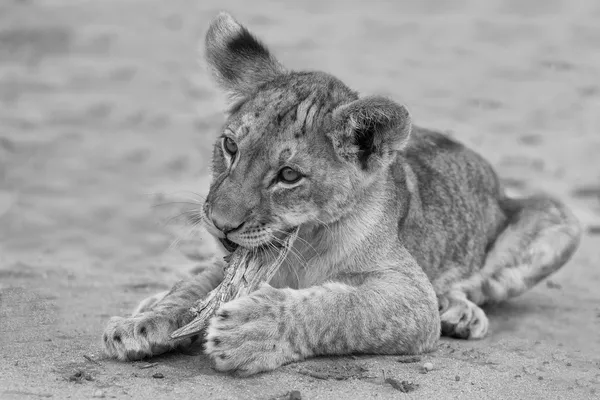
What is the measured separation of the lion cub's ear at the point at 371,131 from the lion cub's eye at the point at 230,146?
488 mm

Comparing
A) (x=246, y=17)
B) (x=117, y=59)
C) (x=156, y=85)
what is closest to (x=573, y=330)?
(x=156, y=85)

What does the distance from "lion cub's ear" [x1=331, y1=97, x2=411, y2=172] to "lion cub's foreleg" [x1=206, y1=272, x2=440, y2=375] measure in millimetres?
630

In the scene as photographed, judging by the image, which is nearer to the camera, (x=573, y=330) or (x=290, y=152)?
(x=290, y=152)

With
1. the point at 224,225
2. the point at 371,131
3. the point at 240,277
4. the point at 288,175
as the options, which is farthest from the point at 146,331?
the point at 371,131

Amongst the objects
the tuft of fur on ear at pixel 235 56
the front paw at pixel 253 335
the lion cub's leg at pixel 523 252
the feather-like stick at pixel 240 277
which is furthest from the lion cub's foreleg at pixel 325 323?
the tuft of fur on ear at pixel 235 56

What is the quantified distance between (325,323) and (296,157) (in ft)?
2.65

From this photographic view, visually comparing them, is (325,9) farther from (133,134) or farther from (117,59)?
(133,134)

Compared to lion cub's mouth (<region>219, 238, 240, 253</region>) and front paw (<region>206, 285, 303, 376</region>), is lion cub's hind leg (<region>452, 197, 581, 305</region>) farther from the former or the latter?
front paw (<region>206, 285, 303, 376</region>)

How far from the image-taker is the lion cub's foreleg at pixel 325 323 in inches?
187

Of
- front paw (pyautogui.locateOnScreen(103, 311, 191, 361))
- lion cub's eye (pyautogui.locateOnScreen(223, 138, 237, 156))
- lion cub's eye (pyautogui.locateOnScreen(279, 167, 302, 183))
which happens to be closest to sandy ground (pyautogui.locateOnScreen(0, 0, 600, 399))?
front paw (pyautogui.locateOnScreen(103, 311, 191, 361))

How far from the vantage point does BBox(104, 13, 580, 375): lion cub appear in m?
4.95

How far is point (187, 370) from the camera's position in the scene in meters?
4.83

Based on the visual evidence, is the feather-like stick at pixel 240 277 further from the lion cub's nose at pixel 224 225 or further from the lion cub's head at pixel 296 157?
the lion cub's nose at pixel 224 225

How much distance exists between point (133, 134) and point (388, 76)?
156 inches
